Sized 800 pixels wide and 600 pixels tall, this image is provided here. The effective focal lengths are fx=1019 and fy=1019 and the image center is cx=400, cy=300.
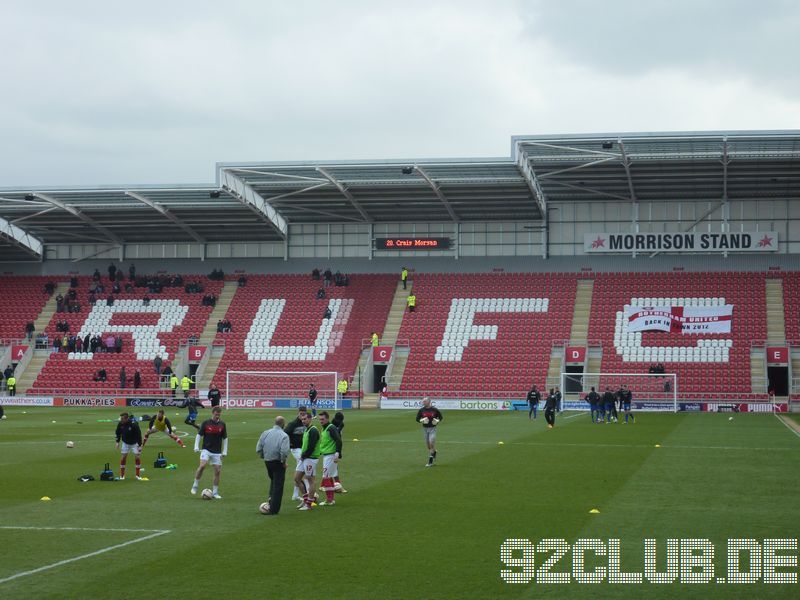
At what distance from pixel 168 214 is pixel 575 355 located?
28.8 m

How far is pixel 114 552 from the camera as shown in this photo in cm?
1541

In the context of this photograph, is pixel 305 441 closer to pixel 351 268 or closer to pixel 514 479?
pixel 514 479

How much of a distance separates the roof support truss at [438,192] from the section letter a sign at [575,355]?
1263 centimetres

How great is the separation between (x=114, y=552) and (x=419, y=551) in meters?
4.61

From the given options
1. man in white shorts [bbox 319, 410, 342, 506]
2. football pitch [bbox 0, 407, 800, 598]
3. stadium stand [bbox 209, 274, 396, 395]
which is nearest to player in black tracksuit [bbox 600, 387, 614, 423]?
football pitch [bbox 0, 407, 800, 598]

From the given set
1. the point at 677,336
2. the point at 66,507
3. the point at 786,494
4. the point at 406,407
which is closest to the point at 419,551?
the point at 66,507

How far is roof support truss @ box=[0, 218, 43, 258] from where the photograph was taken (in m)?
73.1

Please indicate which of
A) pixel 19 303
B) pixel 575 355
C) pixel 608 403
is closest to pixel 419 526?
pixel 608 403

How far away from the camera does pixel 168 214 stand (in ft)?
227

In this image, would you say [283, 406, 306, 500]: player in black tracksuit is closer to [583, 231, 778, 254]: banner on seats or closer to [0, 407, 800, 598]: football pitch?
[0, 407, 800, 598]: football pitch

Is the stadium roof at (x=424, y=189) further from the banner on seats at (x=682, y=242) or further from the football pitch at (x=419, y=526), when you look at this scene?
the football pitch at (x=419, y=526)

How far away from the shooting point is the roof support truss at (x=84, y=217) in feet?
217

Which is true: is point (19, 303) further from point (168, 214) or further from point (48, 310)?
point (168, 214)

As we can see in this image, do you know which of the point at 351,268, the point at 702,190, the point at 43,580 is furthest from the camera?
the point at 351,268
